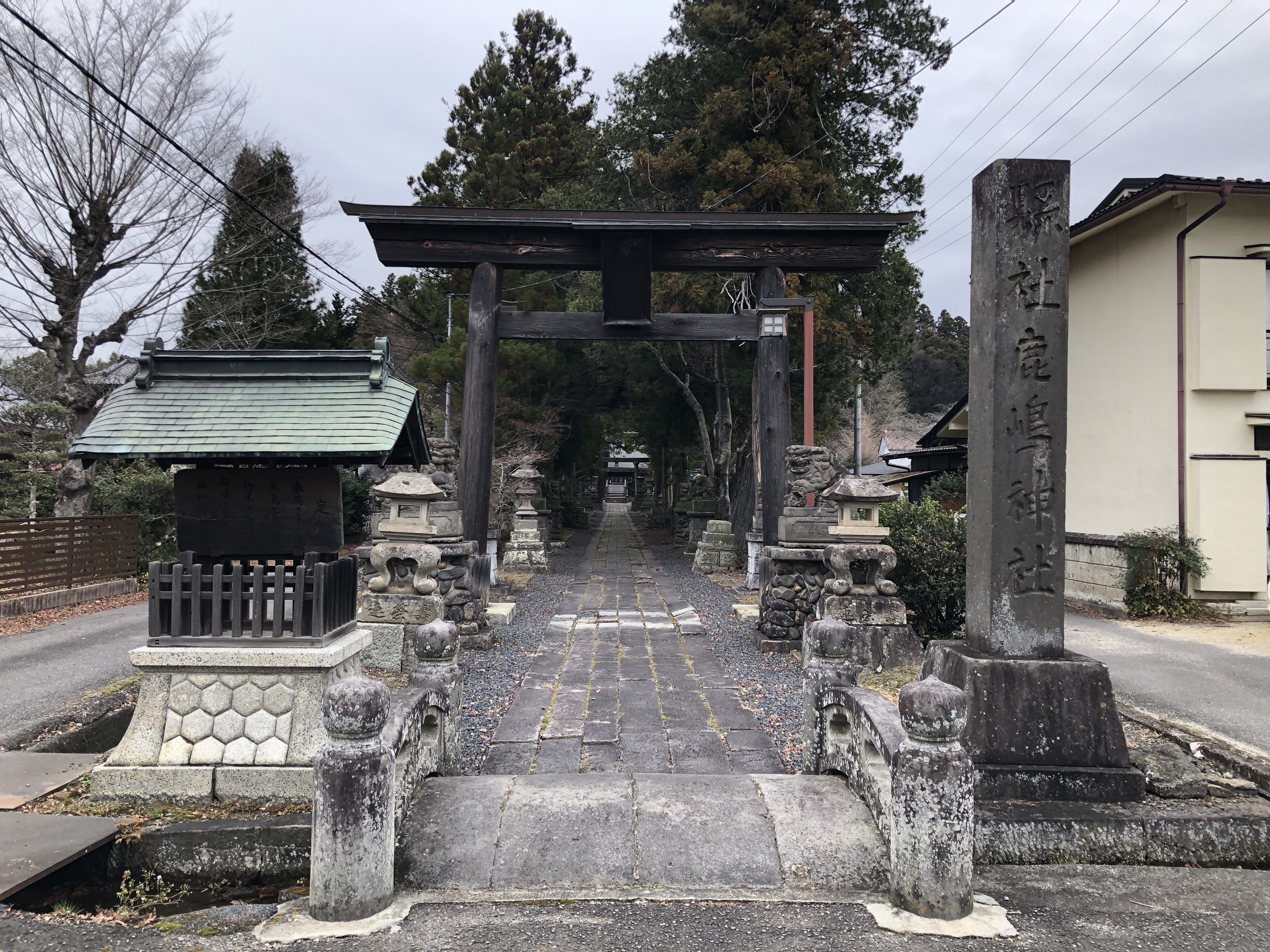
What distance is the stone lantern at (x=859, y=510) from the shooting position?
7488 millimetres

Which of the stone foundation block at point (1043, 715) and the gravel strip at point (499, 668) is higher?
the stone foundation block at point (1043, 715)

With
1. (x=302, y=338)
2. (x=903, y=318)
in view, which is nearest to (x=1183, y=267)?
(x=903, y=318)

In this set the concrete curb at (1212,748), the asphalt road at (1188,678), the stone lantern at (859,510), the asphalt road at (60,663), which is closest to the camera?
the concrete curb at (1212,748)

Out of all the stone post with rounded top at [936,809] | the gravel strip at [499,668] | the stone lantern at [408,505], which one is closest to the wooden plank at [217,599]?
the gravel strip at [499,668]

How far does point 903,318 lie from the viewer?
17.3 m

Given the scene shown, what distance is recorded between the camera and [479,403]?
9547 millimetres

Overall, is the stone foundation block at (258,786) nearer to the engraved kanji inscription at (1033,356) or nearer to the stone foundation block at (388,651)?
the stone foundation block at (388,651)

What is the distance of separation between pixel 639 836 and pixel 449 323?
21007 millimetres

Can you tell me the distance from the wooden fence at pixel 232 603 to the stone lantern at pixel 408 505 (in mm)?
3165

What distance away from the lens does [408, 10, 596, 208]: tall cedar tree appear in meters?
22.8

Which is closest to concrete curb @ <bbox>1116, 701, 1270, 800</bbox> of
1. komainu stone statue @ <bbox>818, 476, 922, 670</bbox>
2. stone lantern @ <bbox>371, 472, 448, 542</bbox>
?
komainu stone statue @ <bbox>818, 476, 922, 670</bbox>

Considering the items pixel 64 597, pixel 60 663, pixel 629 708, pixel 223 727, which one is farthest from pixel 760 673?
pixel 64 597

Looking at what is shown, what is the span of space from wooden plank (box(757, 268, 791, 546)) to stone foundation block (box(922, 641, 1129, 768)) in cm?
583

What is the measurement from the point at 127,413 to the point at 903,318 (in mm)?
16143
